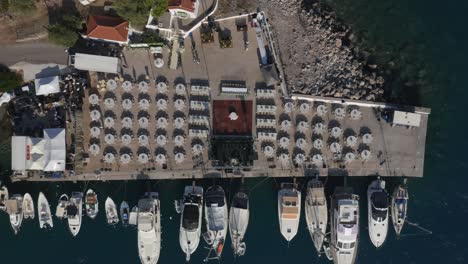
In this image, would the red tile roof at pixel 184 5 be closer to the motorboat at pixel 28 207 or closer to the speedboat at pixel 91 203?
the speedboat at pixel 91 203

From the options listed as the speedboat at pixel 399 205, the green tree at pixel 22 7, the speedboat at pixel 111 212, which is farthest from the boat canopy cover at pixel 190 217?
the green tree at pixel 22 7

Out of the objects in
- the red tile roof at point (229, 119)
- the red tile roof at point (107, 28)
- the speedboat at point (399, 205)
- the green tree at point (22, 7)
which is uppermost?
the green tree at point (22, 7)

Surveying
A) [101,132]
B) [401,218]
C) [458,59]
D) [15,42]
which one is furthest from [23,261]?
[458,59]

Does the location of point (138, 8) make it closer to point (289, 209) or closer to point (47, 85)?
point (47, 85)

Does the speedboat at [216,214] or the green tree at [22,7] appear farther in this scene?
the speedboat at [216,214]

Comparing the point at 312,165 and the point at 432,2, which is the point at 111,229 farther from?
the point at 432,2

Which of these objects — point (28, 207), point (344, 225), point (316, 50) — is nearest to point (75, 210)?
point (28, 207)
